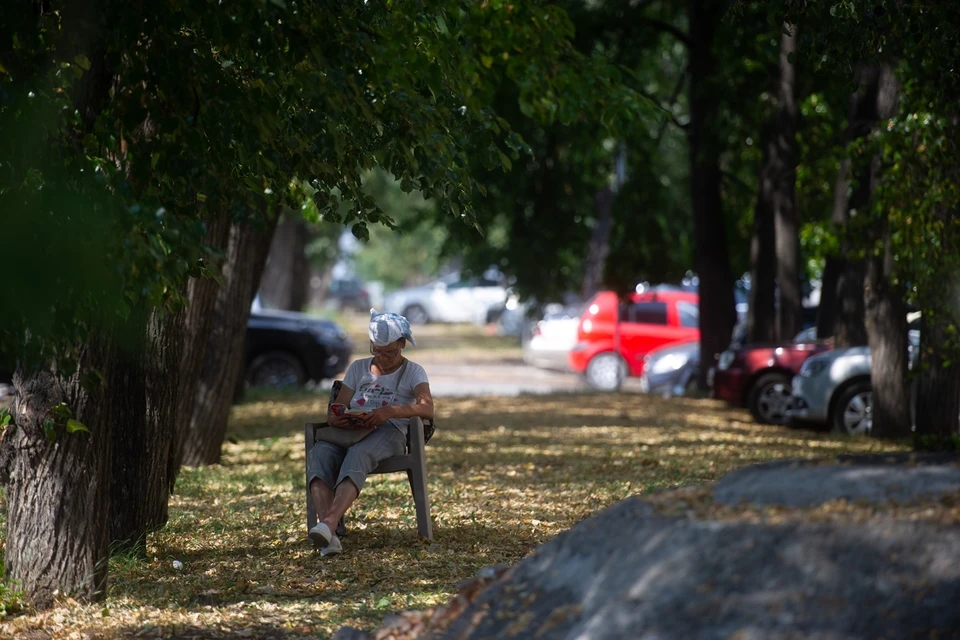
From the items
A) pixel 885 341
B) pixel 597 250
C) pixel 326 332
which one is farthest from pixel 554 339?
pixel 885 341

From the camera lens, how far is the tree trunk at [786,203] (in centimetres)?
1622

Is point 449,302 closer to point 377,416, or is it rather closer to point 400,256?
point 400,256

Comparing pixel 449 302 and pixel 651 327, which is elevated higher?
pixel 449 302

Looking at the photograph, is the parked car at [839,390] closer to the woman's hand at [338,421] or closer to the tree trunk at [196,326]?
the tree trunk at [196,326]

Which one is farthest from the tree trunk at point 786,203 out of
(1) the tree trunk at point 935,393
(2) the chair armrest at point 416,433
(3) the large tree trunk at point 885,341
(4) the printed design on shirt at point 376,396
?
(2) the chair armrest at point 416,433

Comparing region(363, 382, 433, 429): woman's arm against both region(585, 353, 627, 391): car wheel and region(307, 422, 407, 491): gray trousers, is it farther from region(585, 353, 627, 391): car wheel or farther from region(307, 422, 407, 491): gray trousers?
region(585, 353, 627, 391): car wheel

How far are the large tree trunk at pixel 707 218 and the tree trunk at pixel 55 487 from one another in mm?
13142

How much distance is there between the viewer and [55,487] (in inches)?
221

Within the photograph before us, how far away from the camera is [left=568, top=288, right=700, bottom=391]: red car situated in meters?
22.2

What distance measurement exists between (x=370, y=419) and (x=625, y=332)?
A: 15671 mm

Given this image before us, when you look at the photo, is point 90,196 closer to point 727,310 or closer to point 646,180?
point 727,310

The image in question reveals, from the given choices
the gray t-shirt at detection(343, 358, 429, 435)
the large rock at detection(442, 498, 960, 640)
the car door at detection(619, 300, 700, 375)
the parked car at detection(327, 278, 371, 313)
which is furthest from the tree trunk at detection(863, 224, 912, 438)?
the parked car at detection(327, 278, 371, 313)

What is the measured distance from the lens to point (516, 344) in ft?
121

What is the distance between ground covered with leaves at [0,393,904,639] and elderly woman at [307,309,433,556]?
284mm
